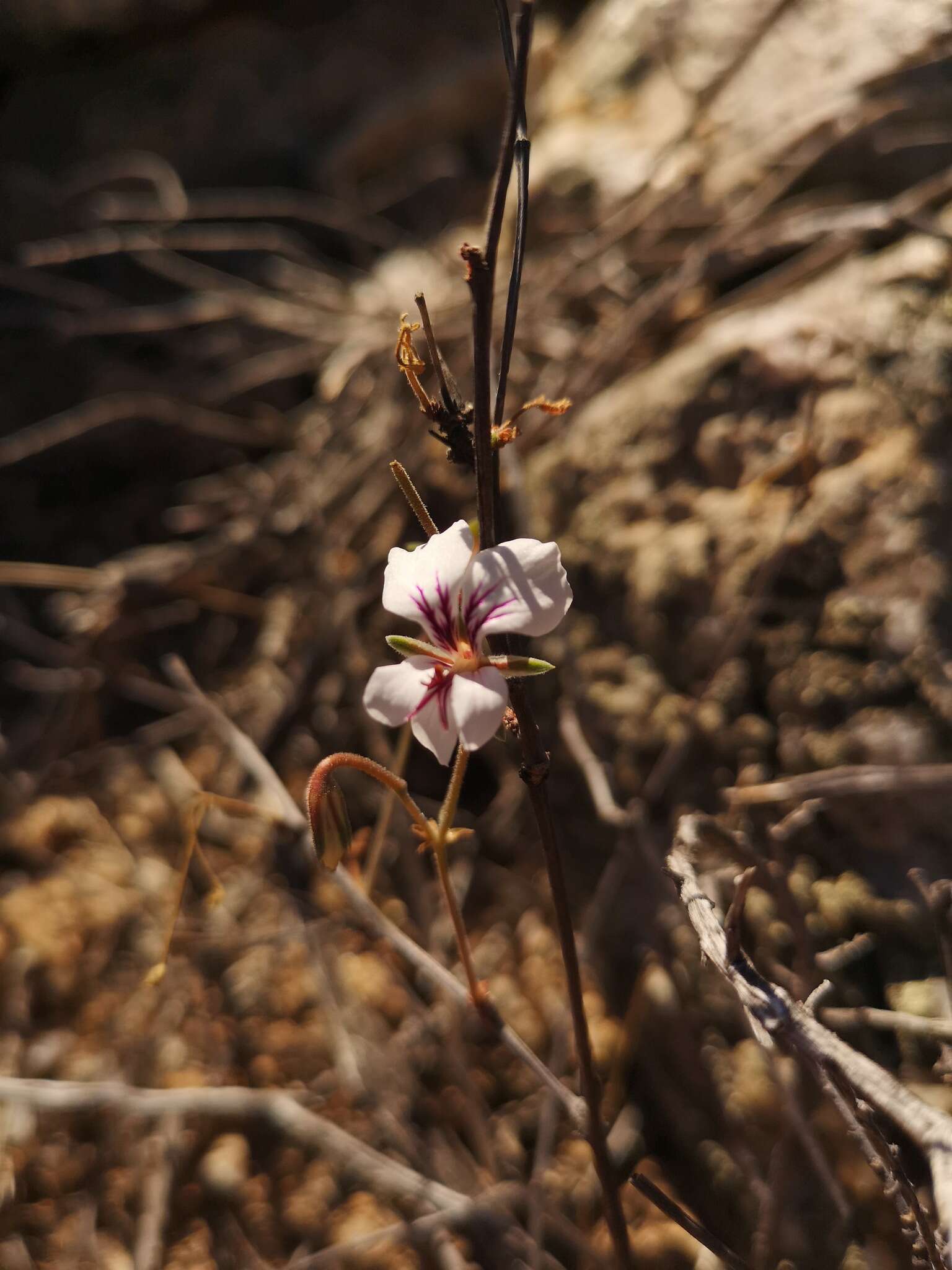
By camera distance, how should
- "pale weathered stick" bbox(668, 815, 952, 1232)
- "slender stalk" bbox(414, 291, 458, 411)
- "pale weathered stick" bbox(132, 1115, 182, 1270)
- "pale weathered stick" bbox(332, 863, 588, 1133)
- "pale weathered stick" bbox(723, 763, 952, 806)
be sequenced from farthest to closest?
"pale weathered stick" bbox(132, 1115, 182, 1270), "pale weathered stick" bbox(723, 763, 952, 806), "pale weathered stick" bbox(332, 863, 588, 1133), "slender stalk" bbox(414, 291, 458, 411), "pale weathered stick" bbox(668, 815, 952, 1232)

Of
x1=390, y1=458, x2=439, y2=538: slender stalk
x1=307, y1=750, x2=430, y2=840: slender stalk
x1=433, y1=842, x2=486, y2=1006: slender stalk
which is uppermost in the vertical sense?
x1=390, y1=458, x2=439, y2=538: slender stalk

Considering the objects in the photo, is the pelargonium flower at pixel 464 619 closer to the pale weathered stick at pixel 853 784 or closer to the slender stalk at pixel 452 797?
the slender stalk at pixel 452 797

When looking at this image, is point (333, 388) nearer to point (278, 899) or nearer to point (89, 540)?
point (89, 540)

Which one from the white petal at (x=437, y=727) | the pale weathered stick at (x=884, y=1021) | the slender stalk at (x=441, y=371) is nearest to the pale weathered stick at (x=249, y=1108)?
the pale weathered stick at (x=884, y=1021)

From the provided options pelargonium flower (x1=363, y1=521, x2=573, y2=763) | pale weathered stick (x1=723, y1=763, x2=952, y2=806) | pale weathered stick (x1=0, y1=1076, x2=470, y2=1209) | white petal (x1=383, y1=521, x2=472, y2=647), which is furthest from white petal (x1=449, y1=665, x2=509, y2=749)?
pale weathered stick (x1=0, y1=1076, x2=470, y2=1209)

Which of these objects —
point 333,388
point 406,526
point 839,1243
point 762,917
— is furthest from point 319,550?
point 839,1243

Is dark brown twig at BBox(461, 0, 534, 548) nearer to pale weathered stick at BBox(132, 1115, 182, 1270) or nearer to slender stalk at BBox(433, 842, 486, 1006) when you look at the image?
slender stalk at BBox(433, 842, 486, 1006)
